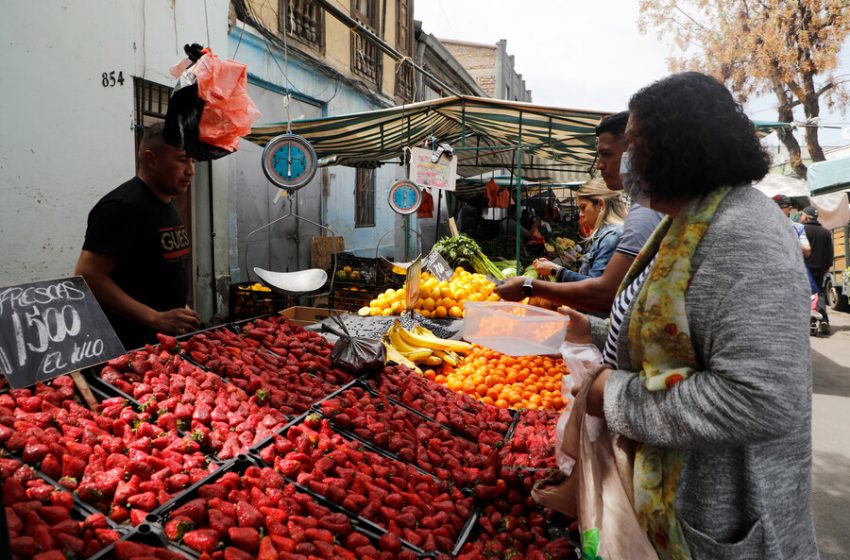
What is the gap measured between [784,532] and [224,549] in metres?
1.43

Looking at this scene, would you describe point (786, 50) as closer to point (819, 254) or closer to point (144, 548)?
point (819, 254)

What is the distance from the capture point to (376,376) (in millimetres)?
2922

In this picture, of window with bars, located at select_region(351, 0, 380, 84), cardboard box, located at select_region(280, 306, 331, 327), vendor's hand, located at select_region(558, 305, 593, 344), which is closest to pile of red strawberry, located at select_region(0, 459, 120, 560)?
vendor's hand, located at select_region(558, 305, 593, 344)

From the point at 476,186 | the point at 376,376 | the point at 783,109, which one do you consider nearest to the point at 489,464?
the point at 376,376

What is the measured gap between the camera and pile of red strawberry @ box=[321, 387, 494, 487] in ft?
7.32

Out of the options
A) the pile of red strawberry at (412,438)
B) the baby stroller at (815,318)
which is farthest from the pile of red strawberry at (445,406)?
the baby stroller at (815,318)

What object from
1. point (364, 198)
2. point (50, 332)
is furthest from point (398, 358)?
point (364, 198)

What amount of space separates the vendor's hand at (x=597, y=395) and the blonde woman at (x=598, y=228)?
1791 millimetres

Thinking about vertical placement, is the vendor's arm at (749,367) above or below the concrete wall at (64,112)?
below

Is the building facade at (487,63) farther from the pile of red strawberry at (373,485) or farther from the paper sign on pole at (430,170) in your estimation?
the pile of red strawberry at (373,485)

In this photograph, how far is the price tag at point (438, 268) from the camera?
20.7 ft

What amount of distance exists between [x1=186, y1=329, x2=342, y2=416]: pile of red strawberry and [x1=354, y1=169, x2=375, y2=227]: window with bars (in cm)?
945

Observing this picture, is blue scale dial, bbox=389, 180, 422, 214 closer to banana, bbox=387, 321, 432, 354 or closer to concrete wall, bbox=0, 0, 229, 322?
concrete wall, bbox=0, 0, 229, 322

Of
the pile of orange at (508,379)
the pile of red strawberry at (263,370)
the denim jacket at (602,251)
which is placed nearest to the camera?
the pile of red strawberry at (263,370)
